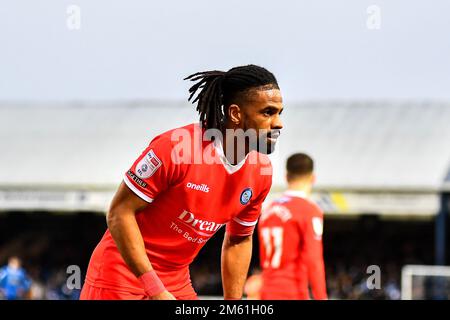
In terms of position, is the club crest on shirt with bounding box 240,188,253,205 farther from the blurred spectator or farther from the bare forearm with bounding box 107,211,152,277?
the blurred spectator

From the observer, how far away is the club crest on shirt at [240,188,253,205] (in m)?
5.13

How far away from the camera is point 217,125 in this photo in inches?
200

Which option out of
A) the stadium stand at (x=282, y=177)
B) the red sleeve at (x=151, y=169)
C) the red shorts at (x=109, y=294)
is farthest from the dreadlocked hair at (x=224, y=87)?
the stadium stand at (x=282, y=177)

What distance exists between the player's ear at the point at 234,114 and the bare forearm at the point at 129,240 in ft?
2.57

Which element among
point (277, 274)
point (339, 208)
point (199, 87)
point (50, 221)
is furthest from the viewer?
point (50, 221)

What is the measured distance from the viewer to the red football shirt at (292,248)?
7828 millimetres

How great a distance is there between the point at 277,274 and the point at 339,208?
13.6 m

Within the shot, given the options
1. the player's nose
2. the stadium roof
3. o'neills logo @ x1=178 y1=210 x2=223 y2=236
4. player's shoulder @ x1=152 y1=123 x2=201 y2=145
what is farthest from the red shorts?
the stadium roof

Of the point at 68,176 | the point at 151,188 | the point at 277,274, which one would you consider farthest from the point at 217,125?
the point at 68,176

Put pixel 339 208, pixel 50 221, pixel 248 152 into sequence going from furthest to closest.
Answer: pixel 50 221
pixel 339 208
pixel 248 152

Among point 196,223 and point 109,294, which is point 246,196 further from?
point 109,294
